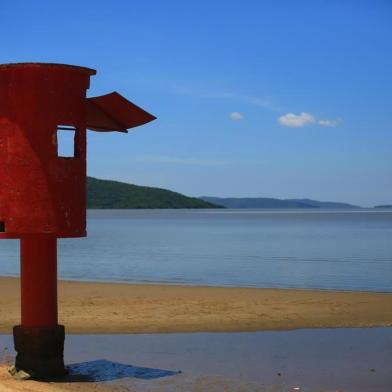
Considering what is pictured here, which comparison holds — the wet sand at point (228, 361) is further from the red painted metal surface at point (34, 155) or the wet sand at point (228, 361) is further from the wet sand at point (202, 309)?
the red painted metal surface at point (34, 155)

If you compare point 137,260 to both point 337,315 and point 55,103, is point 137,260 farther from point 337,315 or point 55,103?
point 55,103

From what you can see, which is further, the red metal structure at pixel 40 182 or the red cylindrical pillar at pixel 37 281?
the red cylindrical pillar at pixel 37 281

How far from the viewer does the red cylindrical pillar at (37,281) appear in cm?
827

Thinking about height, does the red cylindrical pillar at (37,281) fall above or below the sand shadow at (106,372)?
above

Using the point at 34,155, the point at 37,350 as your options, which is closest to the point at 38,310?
the point at 37,350

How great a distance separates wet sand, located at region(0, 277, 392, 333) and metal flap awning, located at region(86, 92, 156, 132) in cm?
397

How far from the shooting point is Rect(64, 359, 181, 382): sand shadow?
8650 mm

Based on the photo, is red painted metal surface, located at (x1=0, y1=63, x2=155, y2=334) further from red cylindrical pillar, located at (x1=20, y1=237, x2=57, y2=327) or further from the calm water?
the calm water

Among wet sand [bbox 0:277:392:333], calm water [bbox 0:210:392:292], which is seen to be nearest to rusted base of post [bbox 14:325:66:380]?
wet sand [bbox 0:277:392:333]

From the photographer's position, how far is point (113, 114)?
9.03 metres

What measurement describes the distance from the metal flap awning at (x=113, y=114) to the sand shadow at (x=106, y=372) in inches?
113

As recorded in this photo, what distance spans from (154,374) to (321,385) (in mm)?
1933

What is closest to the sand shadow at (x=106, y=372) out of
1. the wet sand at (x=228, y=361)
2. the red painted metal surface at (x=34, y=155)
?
the wet sand at (x=228, y=361)

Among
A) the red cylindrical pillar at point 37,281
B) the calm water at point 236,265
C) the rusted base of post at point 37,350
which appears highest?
the red cylindrical pillar at point 37,281
